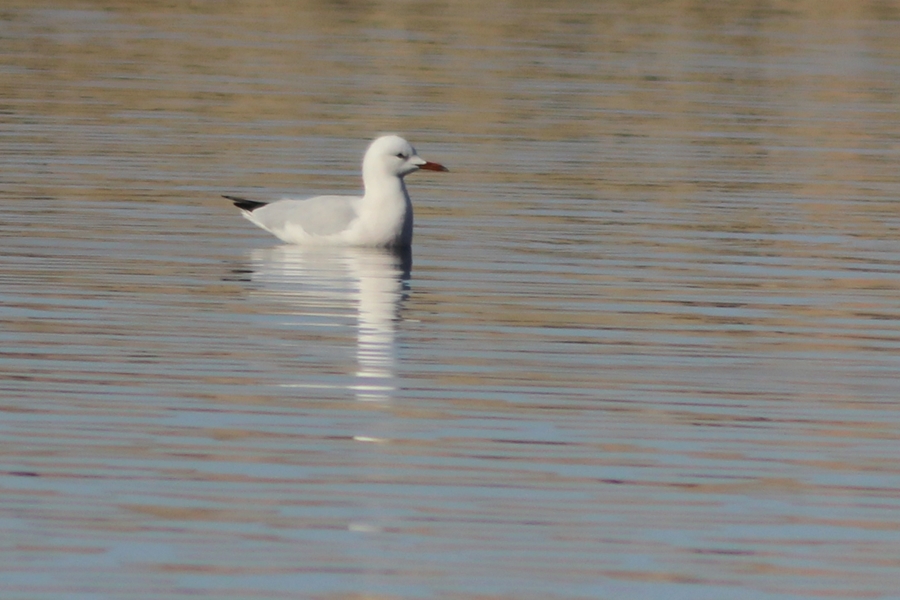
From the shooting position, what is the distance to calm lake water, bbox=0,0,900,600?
7.49 metres

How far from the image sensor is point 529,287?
13.6 metres

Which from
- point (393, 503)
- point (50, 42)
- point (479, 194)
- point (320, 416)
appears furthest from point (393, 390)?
point (50, 42)

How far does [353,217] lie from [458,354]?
15.0 ft

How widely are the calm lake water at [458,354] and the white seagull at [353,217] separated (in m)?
0.25

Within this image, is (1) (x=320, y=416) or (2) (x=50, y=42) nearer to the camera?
(1) (x=320, y=416)

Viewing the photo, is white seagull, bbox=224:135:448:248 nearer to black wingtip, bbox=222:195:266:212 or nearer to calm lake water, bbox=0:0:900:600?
black wingtip, bbox=222:195:266:212

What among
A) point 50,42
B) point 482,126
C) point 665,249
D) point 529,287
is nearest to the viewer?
point 529,287

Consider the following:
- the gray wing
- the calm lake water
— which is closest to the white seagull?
the gray wing

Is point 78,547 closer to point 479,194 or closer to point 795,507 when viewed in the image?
A: point 795,507

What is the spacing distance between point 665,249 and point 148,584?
9.00m

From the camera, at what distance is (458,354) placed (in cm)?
1119

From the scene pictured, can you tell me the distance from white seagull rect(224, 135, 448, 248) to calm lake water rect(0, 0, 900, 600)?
25 cm

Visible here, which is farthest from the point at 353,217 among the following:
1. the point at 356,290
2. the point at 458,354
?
the point at 458,354

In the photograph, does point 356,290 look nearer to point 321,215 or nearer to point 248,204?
point 321,215
